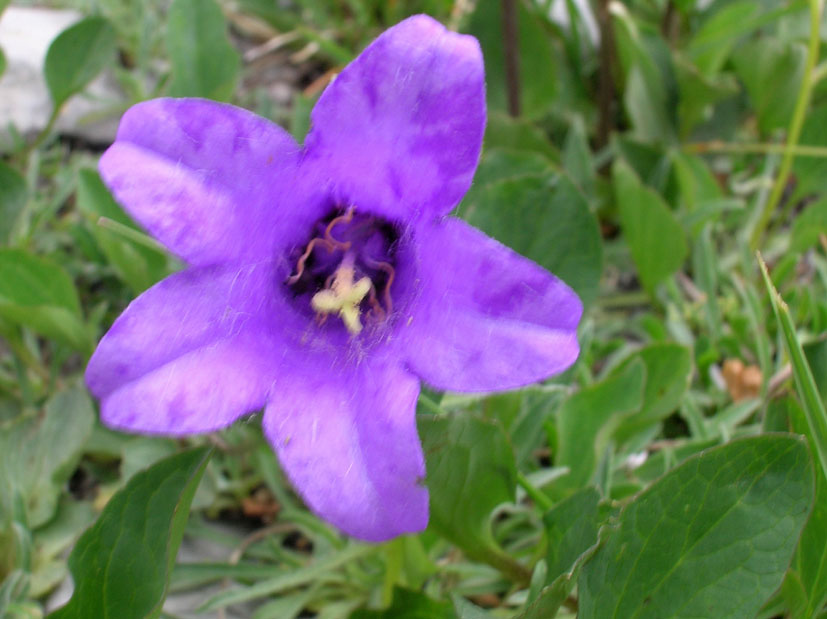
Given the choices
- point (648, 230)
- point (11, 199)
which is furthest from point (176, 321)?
point (648, 230)

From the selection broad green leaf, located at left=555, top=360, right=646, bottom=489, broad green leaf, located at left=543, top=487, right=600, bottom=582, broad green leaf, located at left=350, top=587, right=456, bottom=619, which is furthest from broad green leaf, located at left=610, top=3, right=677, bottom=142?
broad green leaf, located at left=350, top=587, right=456, bottom=619

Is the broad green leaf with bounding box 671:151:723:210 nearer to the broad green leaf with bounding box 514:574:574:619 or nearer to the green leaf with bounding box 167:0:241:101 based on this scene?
the green leaf with bounding box 167:0:241:101

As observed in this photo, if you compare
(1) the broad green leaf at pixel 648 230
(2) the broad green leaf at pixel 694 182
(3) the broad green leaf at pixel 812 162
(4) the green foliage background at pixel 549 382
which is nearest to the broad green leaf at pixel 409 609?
(4) the green foliage background at pixel 549 382

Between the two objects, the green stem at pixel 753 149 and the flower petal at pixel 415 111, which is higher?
the flower petal at pixel 415 111

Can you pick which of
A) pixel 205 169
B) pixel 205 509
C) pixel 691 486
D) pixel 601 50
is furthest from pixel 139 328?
pixel 601 50

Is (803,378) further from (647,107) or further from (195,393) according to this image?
(647,107)

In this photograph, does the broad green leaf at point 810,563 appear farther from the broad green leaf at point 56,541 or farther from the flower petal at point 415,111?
the broad green leaf at point 56,541
